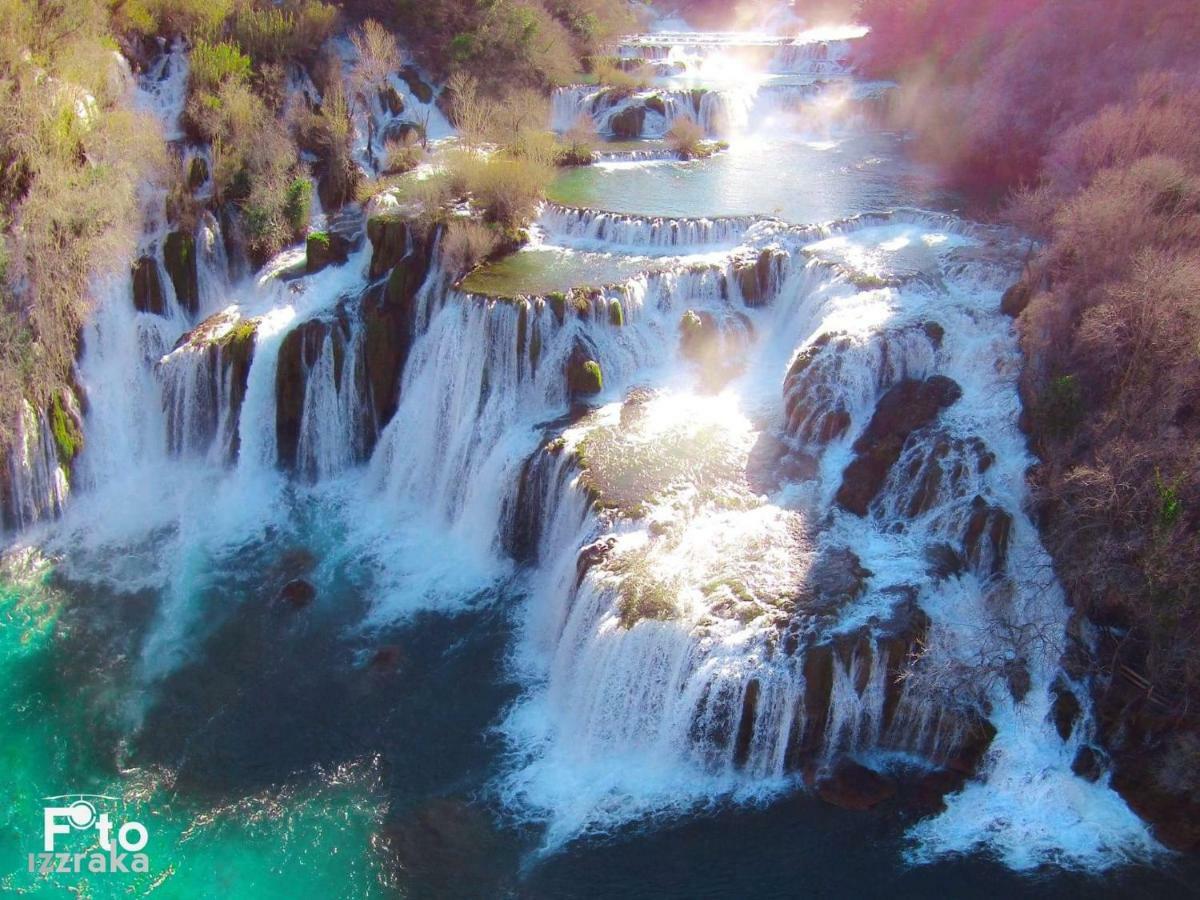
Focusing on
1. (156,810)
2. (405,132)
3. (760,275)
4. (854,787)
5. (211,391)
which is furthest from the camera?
(405,132)

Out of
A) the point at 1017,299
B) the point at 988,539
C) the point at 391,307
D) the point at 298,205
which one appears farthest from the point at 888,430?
the point at 298,205

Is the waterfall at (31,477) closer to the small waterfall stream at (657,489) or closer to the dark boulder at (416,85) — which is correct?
the small waterfall stream at (657,489)

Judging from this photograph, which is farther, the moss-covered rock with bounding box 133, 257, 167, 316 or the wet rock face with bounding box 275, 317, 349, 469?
the moss-covered rock with bounding box 133, 257, 167, 316

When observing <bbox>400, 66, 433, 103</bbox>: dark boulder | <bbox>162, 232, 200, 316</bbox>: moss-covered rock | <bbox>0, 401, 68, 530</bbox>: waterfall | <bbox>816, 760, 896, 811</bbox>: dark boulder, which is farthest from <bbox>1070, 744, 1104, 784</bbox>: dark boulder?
<bbox>400, 66, 433, 103</bbox>: dark boulder

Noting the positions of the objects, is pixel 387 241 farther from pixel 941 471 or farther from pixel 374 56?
pixel 941 471

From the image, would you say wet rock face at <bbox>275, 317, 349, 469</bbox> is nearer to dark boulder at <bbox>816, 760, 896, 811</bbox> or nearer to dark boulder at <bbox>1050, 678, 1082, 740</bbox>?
dark boulder at <bbox>816, 760, 896, 811</bbox>

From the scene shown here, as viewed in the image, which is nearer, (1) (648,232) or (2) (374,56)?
(1) (648,232)

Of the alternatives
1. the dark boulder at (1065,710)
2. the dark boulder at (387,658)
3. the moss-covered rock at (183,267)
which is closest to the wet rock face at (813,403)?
the dark boulder at (1065,710)
